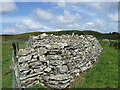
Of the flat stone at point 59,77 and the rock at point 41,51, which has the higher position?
the rock at point 41,51

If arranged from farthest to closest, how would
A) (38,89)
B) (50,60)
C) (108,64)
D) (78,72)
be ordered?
(108,64)
(78,72)
(50,60)
(38,89)

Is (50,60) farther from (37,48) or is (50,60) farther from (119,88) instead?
(119,88)

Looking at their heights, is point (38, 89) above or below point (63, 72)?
below

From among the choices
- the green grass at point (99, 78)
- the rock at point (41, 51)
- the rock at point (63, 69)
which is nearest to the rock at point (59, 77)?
the rock at point (63, 69)

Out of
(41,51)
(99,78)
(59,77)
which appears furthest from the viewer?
(99,78)

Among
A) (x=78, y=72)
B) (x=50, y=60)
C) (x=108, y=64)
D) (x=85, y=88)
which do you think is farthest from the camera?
(x=108, y=64)

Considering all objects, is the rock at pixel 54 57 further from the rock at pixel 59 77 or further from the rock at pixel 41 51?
the rock at pixel 59 77

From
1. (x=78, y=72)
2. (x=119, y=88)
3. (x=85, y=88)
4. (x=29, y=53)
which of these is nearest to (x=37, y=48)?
(x=29, y=53)

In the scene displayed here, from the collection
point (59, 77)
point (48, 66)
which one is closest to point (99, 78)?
point (59, 77)

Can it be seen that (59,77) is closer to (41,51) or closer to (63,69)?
(63,69)

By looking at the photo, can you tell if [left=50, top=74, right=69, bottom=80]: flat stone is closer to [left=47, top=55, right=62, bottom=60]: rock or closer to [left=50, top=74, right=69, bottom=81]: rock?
[left=50, top=74, right=69, bottom=81]: rock

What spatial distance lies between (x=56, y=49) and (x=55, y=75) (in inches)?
101

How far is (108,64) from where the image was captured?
66.5ft

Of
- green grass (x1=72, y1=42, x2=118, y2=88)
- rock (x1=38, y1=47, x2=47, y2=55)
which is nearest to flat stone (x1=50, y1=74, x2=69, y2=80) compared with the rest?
green grass (x1=72, y1=42, x2=118, y2=88)
